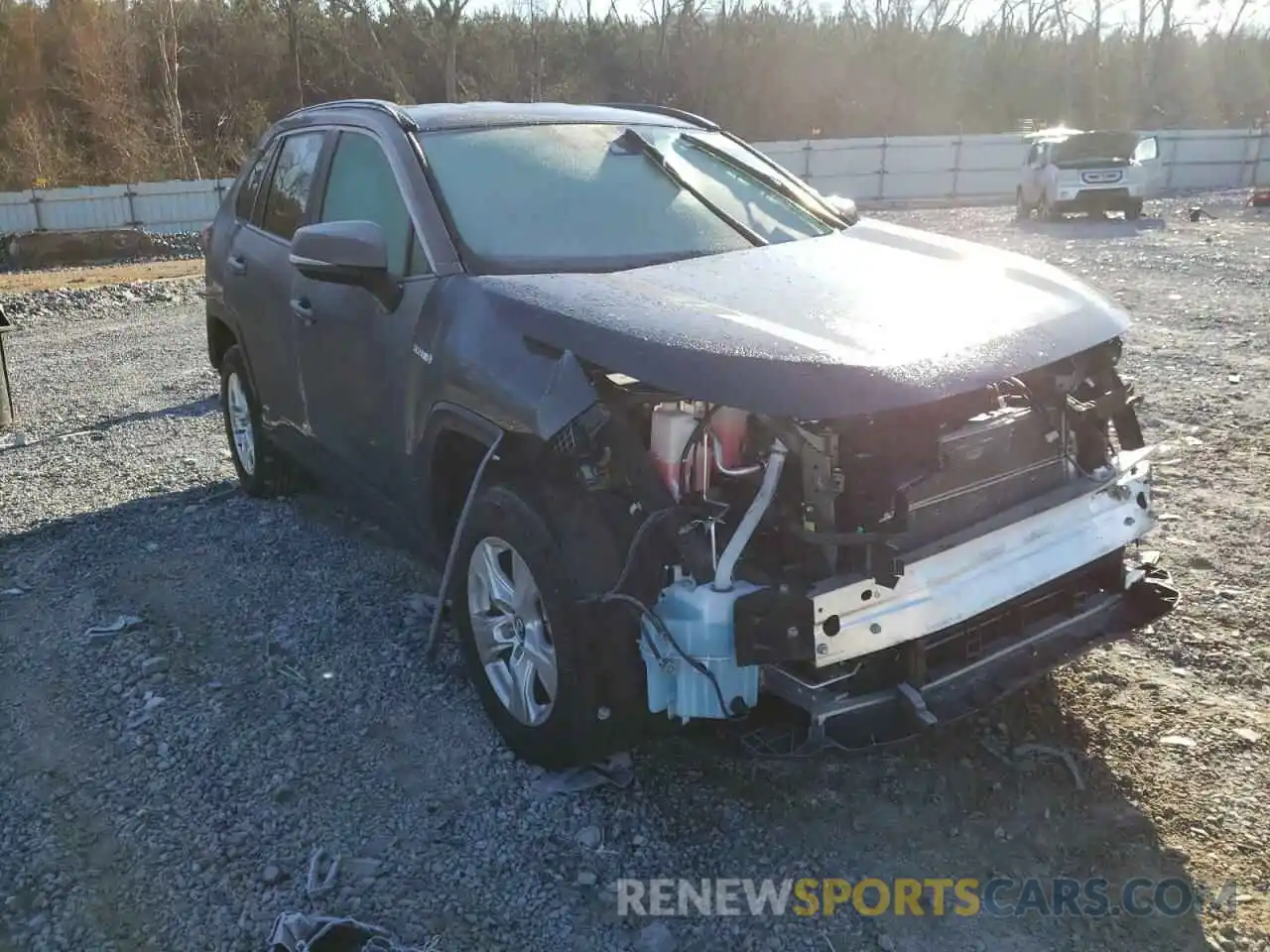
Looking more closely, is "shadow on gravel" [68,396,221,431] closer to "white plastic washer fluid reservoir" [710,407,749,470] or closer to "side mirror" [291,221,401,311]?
"side mirror" [291,221,401,311]

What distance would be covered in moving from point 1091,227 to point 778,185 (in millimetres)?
16062

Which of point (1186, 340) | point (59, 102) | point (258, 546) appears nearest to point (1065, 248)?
point (1186, 340)

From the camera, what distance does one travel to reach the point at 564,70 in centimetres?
4181

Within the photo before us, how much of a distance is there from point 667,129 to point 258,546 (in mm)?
2765

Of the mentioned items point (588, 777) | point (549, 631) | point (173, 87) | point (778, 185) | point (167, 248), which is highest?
point (173, 87)

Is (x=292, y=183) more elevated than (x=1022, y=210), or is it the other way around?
(x=292, y=183)

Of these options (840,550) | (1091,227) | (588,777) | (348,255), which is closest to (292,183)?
(348,255)

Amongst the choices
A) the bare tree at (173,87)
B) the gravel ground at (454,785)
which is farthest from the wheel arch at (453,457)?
the bare tree at (173,87)

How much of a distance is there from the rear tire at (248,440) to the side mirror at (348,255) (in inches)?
78.1

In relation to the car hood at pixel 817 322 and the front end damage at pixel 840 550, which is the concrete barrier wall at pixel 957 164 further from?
Answer: the front end damage at pixel 840 550

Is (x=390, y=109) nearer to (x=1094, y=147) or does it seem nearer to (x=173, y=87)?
(x=1094, y=147)

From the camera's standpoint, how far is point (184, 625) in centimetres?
453

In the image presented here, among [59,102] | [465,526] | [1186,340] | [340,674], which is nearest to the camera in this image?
[465,526]

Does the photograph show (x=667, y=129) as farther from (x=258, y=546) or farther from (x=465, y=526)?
(x=258, y=546)
